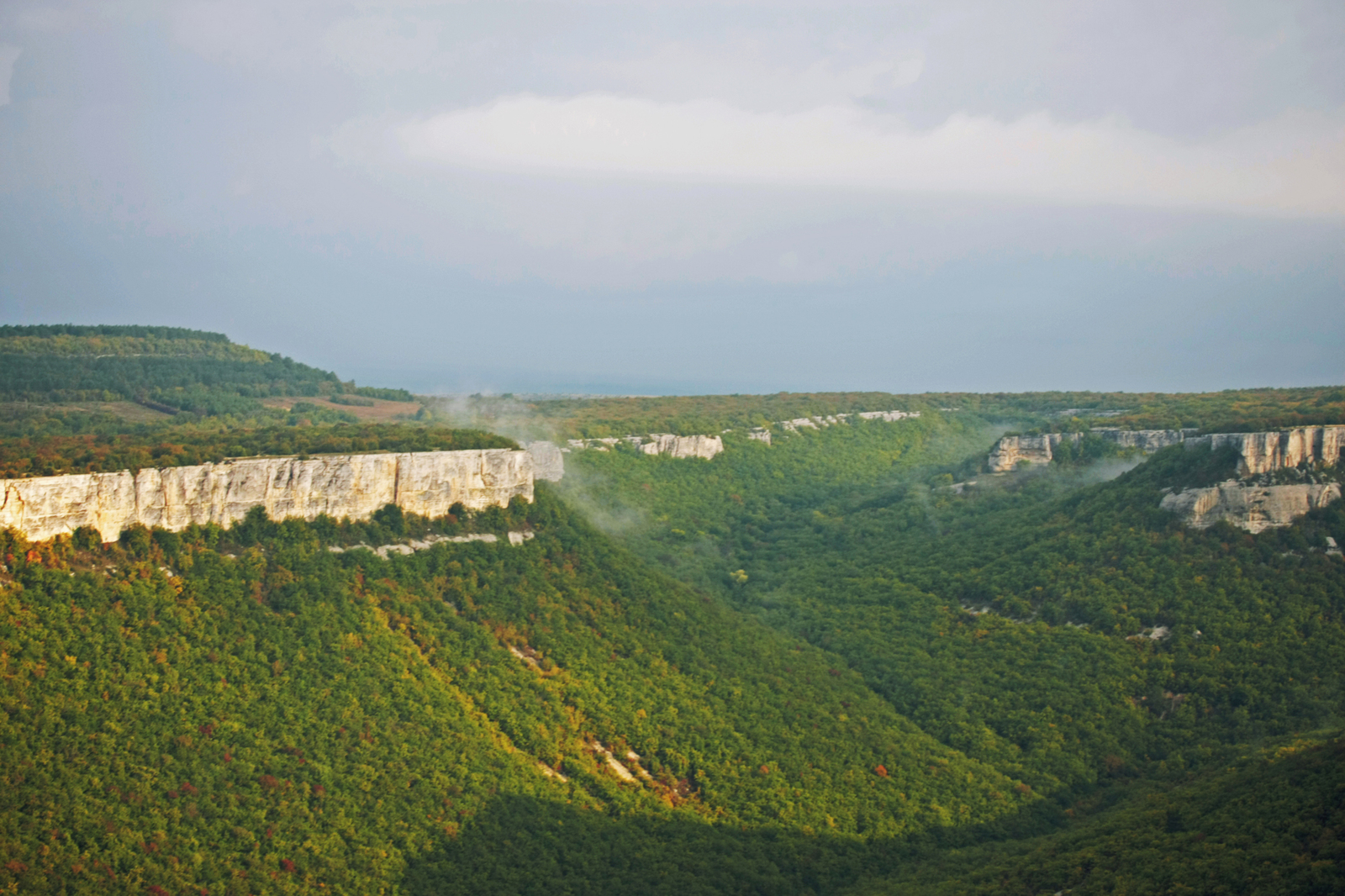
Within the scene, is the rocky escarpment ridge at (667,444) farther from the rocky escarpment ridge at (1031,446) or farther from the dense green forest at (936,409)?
the rocky escarpment ridge at (1031,446)

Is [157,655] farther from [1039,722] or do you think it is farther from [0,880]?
[1039,722]

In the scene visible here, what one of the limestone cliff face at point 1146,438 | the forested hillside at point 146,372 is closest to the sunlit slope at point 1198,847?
the limestone cliff face at point 1146,438

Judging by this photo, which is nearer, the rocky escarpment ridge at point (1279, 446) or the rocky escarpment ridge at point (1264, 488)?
the rocky escarpment ridge at point (1264, 488)

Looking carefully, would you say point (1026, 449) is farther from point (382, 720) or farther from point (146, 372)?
point (146, 372)

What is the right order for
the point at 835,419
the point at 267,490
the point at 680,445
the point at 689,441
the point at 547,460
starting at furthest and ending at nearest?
the point at 835,419 → the point at 689,441 → the point at 680,445 → the point at 547,460 → the point at 267,490

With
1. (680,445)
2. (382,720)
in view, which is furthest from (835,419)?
(382,720)
